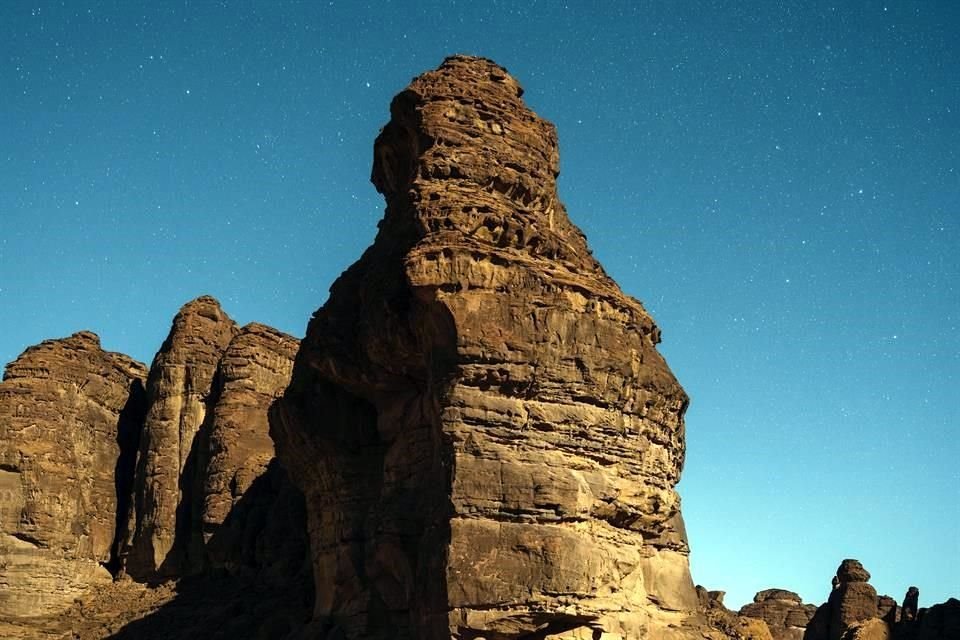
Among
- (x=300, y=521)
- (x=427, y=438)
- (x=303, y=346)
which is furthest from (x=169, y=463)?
(x=427, y=438)

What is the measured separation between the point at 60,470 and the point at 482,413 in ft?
103

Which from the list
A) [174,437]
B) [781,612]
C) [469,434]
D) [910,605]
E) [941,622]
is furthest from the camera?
[781,612]

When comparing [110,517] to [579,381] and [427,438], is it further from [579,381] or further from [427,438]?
[579,381]

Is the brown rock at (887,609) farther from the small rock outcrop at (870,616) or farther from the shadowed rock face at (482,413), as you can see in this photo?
the shadowed rock face at (482,413)

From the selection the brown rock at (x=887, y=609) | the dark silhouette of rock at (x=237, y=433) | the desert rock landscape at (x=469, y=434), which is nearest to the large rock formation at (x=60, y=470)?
the desert rock landscape at (x=469, y=434)

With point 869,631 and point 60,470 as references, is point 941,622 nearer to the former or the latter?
point 869,631

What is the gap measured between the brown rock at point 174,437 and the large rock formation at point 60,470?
206 cm

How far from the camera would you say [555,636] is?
2773cm

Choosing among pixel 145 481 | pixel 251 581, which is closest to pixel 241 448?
pixel 145 481

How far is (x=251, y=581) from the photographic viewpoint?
160 ft

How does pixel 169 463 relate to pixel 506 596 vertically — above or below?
above

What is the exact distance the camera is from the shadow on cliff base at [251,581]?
43.6 meters

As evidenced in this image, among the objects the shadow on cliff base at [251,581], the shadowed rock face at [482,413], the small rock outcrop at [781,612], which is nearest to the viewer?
the shadowed rock face at [482,413]

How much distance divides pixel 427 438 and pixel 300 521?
58.2ft
